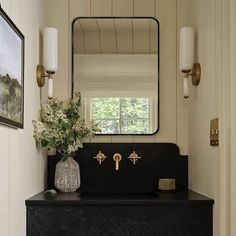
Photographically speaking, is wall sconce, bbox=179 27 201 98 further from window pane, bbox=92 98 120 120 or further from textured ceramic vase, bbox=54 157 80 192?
textured ceramic vase, bbox=54 157 80 192

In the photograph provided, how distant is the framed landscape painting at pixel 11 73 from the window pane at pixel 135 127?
0.95 m

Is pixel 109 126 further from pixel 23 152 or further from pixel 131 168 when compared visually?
pixel 23 152

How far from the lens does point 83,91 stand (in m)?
2.95

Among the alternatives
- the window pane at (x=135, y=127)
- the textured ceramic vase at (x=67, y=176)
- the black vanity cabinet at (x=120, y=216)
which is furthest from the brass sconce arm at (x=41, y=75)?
the black vanity cabinet at (x=120, y=216)

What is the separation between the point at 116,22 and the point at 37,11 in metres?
0.58

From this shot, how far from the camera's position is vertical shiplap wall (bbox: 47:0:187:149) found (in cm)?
297

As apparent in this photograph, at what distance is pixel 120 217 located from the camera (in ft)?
7.38

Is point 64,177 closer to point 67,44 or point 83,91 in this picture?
point 83,91

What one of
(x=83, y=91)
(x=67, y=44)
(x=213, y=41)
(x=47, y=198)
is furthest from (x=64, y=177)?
(x=213, y=41)

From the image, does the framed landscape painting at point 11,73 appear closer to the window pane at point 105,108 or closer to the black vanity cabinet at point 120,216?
the black vanity cabinet at point 120,216

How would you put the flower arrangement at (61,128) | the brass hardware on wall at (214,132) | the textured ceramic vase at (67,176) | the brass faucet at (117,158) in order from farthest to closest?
the brass faucet at (117,158) → the textured ceramic vase at (67,176) → the flower arrangement at (61,128) → the brass hardware on wall at (214,132)

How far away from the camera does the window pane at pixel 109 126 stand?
116 inches

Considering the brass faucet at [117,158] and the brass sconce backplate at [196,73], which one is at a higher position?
the brass sconce backplate at [196,73]

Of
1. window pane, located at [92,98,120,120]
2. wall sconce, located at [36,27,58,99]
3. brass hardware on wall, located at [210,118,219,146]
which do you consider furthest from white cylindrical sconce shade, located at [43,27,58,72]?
brass hardware on wall, located at [210,118,219,146]
